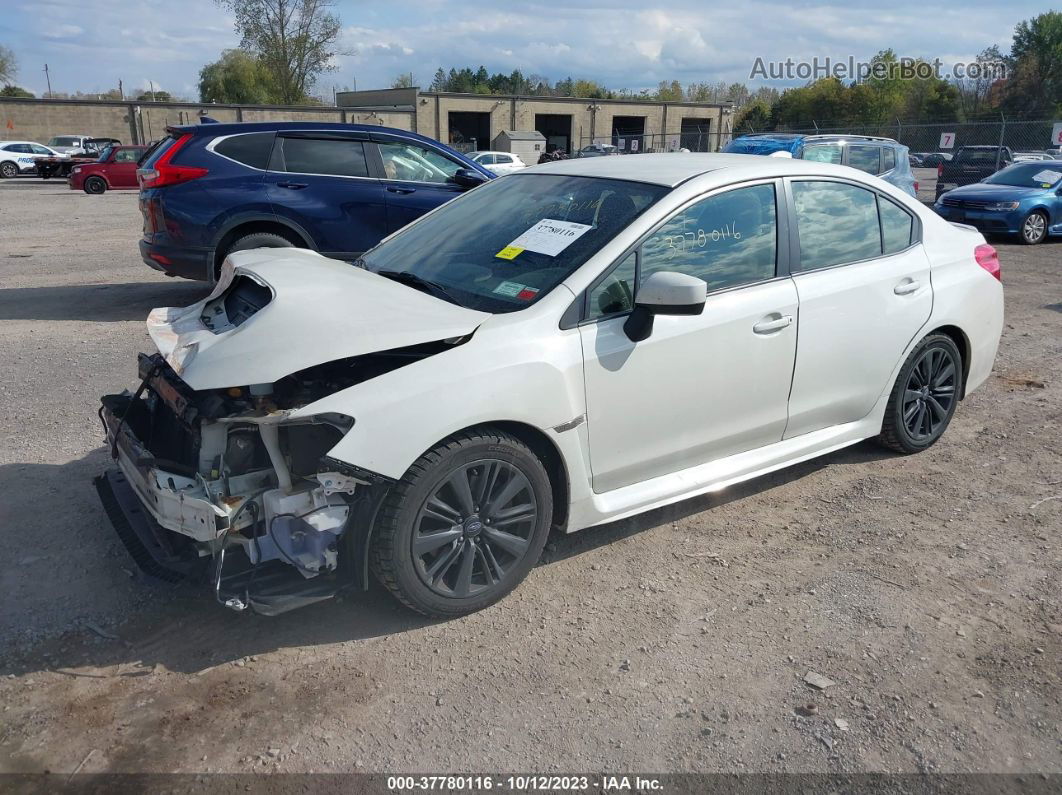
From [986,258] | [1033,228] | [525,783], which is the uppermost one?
[986,258]

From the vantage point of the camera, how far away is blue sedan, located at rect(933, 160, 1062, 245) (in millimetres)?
15250

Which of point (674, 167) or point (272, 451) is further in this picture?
point (674, 167)

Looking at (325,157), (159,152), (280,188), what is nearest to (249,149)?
(280,188)

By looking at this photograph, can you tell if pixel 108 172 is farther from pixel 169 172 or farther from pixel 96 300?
pixel 169 172

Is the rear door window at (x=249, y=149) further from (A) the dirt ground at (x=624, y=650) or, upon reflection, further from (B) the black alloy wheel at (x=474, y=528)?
(B) the black alloy wheel at (x=474, y=528)

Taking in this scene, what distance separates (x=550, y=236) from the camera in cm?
389

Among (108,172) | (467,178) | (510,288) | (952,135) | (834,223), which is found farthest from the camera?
(108,172)

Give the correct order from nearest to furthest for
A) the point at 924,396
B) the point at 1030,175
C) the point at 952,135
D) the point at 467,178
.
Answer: the point at 924,396 < the point at 467,178 < the point at 1030,175 < the point at 952,135

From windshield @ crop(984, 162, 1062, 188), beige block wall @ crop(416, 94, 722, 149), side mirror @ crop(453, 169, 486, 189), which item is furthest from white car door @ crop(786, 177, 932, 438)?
beige block wall @ crop(416, 94, 722, 149)

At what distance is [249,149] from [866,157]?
32.2 feet

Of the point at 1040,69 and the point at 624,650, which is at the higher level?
the point at 1040,69

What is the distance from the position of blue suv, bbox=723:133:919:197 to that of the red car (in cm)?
2260

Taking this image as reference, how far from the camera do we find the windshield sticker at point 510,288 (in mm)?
3645

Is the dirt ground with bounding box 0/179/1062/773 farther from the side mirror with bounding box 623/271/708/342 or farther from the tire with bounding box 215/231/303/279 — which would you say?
the tire with bounding box 215/231/303/279
